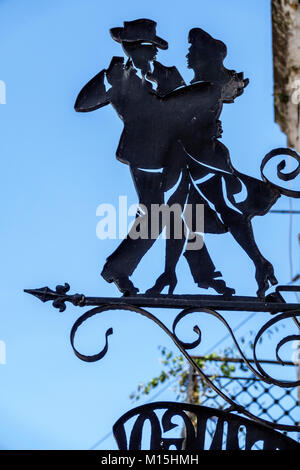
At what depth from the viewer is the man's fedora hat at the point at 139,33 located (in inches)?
134

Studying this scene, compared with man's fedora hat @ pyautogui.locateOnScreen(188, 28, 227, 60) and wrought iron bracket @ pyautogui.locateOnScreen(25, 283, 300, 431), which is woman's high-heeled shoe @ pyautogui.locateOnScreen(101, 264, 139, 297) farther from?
man's fedora hat @ pyautogui.locateOnScreen(188, 28, 227, 60)

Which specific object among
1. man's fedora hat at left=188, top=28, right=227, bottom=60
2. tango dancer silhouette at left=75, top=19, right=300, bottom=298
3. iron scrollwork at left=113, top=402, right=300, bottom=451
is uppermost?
man's fedora hat at left=188, top=28, right=227, bottom=60

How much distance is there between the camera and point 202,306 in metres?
2.95

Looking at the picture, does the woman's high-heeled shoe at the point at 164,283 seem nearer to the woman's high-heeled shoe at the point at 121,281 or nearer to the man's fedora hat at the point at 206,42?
the woman's high-heeled shoe at the point at 121,281

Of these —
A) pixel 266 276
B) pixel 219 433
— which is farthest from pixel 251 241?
pixel 219 433

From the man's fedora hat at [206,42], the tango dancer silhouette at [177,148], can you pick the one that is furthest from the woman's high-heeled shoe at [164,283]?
the man's fedora hat at [206,42]

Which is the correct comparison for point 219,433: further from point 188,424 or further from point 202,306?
point 202,306

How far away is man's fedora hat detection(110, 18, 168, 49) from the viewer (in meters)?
3.40

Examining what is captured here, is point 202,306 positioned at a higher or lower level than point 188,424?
higher

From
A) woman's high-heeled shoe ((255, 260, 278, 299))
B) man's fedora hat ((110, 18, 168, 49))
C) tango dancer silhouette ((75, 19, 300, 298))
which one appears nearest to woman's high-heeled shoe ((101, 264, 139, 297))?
tango dancer silhouette ((75, 19, 300, 298))

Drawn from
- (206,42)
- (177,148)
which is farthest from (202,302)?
(206,42)

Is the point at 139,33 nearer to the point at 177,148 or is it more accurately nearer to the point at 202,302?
the point at 177,148
